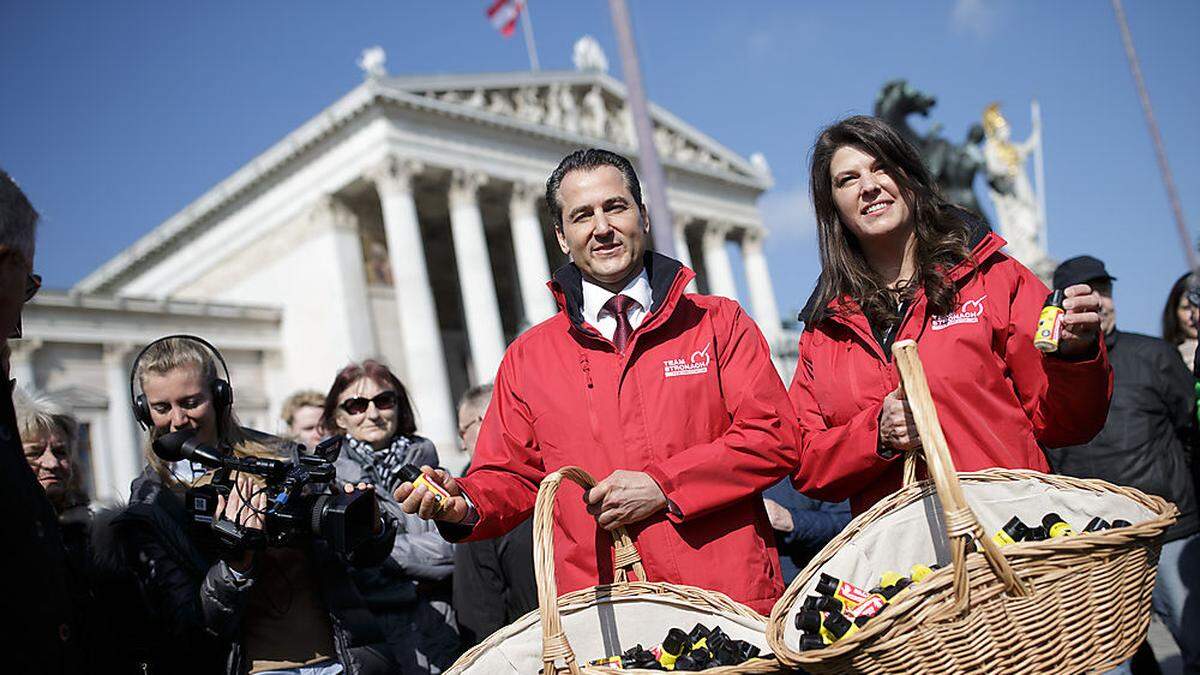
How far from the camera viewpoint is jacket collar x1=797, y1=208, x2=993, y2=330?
285 centimetres

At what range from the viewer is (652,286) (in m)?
2.98

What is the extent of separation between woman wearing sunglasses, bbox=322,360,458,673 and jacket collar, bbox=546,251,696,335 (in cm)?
155

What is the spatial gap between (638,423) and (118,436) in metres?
26.5

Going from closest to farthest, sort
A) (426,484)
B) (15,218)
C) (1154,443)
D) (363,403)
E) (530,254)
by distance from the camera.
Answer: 1. (15,218)
2. (426,484)
3. (1154,443)
4. (363,403)
5. (530,254)

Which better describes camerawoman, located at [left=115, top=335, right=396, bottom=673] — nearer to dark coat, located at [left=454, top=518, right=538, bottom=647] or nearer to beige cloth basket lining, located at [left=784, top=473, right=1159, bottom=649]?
dark coat, located at [left=454, top=518, right=538, bottom=647]

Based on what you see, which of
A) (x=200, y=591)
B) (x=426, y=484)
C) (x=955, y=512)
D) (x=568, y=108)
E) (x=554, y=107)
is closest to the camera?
(x=955, y=512)

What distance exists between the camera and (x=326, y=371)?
93.5ft

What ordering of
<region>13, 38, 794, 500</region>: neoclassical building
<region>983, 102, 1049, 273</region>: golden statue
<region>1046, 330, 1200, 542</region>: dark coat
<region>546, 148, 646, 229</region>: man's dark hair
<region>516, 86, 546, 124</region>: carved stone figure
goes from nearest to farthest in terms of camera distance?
<region>546, 148, 646, 229</region>: man's dark hair
<region>1046, 330, 1200, 542</region>: dark coat
<region>983, 102, 1049, 273</region>: golden statue
<region>13, 38, 794, 500</region>: neoclassical building
<region>516, 86, 546, 124</region>: carved stone figure

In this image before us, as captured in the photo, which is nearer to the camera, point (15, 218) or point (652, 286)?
point (15, 218)

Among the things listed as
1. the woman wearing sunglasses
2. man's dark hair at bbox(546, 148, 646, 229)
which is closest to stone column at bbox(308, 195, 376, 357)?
the woman wearing sunglasses

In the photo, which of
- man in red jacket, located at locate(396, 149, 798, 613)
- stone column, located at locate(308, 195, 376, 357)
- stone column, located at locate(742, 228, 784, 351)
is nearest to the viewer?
man in red jacket, located at locate(396, 149, 798, 613)

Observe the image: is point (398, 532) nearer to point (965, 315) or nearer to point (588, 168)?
point (588, 168)

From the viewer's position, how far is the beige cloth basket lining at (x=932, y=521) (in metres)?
2.45

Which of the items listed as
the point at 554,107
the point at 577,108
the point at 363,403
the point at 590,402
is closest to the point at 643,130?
the point at 363,403
